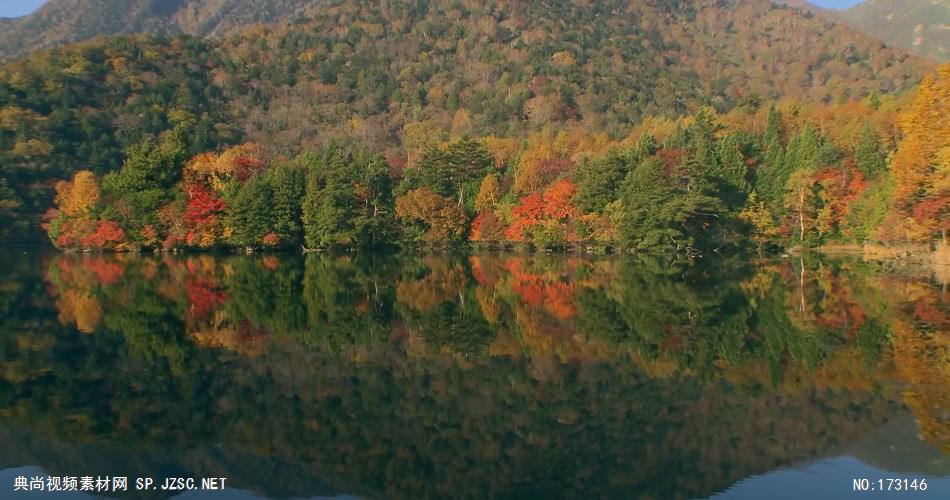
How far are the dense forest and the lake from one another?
755 inches

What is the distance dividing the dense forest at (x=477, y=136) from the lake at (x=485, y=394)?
19.2 m

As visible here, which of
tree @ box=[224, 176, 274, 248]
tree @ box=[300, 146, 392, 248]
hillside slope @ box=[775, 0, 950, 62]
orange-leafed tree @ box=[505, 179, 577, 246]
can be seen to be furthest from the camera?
hillside slope @ box=[775, 0, 950, 62]

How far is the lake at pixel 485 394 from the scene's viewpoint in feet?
29.8

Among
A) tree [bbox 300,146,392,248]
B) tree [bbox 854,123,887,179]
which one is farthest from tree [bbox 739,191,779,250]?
tree [bbox 300,146,392,248]

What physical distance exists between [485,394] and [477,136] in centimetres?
7269

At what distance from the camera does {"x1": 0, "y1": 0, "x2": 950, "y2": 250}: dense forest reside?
46688 mm

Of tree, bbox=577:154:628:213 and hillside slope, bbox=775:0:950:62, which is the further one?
hillside slope, bbox=775:0:950:62

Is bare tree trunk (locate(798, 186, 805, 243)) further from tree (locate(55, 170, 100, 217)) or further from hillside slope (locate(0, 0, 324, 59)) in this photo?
hillside slope (locate(0, 0, 324, 59))

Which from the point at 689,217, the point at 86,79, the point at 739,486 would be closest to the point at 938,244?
the point at 689,217

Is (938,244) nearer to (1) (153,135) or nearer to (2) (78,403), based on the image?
(2) (78,403)

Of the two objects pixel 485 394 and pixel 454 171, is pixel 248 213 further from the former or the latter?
pixel 485 394

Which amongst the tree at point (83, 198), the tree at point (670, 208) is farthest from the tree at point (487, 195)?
the tree at point (83, 198)

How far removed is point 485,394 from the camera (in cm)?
1199

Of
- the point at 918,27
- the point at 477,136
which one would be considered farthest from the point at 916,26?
the point at 477,136
